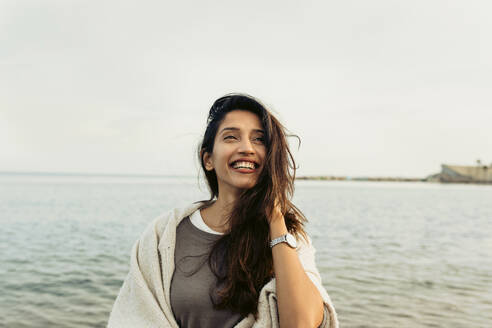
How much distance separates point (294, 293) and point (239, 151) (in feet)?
2.34

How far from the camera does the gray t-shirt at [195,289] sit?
82.1 inches

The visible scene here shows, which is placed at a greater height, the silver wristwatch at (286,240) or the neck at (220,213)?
the neck at (220,213)

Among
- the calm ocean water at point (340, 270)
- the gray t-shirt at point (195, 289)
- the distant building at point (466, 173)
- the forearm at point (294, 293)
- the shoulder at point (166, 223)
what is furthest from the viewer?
the distant building at point (466, 173)

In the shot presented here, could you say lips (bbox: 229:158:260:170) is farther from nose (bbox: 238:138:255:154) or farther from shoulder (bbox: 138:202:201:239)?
shoulder (bbox: 138:202:201:239)

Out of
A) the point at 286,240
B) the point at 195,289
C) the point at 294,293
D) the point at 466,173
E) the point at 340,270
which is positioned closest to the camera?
the point at 294,293

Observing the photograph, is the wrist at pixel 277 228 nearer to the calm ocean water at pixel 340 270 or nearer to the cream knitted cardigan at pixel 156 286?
the cream knitted cardigan at pixel 156 286

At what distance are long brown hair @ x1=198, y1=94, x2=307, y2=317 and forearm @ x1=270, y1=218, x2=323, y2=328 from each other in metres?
0.18

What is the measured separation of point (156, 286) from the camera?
214 centimetres

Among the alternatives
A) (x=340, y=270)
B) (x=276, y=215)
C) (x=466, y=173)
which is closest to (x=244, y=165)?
(x=276, y=215)

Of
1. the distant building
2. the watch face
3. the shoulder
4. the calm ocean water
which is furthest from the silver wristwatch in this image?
the distant building

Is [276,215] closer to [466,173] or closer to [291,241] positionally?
[291,241]

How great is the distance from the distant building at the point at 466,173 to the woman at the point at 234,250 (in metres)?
92.4

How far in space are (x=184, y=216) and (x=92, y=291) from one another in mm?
5486

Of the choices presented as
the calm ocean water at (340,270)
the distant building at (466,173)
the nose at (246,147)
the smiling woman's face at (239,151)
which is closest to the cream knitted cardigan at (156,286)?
the smiling woman's face at (239,151)
